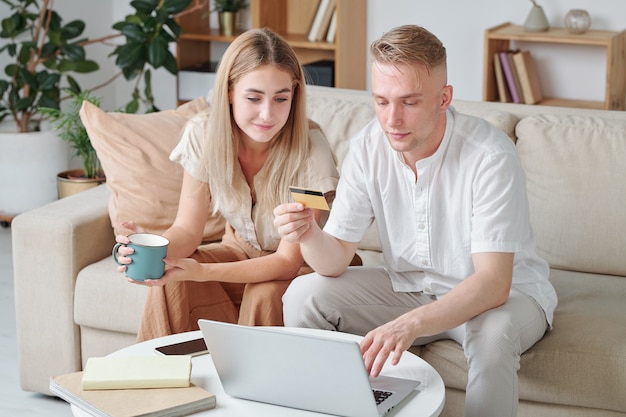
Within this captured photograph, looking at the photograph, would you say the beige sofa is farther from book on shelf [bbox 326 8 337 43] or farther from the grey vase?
book on shelf [bbox 326 8 337 43]

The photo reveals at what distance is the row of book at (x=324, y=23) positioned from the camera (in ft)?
14.9

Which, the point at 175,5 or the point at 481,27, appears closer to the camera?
the point at 175,5

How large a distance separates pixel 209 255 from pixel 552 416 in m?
0.90

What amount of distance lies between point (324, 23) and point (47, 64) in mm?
1239

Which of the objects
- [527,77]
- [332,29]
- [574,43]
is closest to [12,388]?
[332,29]

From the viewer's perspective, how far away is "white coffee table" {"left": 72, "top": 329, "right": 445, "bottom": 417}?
1.67m

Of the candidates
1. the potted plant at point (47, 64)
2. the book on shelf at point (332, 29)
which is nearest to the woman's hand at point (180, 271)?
the potted plant at point (47, 64)

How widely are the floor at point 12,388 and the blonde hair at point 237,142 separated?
29.7 inches

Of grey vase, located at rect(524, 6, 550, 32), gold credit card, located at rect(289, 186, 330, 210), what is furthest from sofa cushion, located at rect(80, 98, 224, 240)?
grey vase, located at rect(524, 6, 550, 32)

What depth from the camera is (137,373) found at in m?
1.74

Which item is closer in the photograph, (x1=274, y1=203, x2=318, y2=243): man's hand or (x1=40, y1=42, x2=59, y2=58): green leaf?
(x1=274, y1=203, x2=318, y2=243): man's hand

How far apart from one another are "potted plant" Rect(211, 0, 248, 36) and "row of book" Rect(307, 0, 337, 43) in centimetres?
39

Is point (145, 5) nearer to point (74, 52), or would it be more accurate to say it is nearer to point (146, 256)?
point (74, 52)

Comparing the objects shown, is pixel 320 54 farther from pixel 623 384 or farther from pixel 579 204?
pixel 623 384
